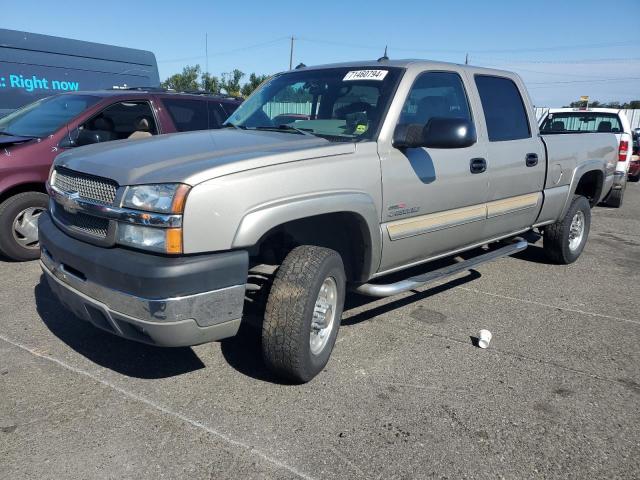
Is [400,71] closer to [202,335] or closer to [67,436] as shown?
[202,335]

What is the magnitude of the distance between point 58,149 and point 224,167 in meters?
3.65

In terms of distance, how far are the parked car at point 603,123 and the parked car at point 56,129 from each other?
7.10 m

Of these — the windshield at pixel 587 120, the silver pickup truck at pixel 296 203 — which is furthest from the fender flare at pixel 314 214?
the windshield at pixel 587 120

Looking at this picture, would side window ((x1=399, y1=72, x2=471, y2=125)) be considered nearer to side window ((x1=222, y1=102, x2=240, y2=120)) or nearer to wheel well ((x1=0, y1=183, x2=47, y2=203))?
side window ((x1=222, y1=102, x2=240, y2=120))

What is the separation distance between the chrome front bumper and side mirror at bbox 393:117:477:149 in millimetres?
1519

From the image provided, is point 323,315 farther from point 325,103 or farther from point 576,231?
point 576,231

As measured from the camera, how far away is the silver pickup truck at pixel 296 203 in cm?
267

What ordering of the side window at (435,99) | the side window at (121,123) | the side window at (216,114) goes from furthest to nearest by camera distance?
1. the side window at (216,114)
2. the side window at (121,123)
3. the side window at (435,99)

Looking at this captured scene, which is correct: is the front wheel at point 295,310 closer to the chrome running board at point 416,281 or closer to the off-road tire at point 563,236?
the chrome running board at point 416,281

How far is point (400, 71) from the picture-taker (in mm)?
3883

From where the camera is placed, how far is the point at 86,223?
3018mm

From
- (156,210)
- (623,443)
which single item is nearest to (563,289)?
(623,443)

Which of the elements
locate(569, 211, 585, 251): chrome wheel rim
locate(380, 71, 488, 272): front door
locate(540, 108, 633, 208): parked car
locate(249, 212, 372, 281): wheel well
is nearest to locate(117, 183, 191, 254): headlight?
locate(249, 212, 372, 281): wheel well

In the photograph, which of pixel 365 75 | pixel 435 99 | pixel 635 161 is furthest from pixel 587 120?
pixel 365 75
